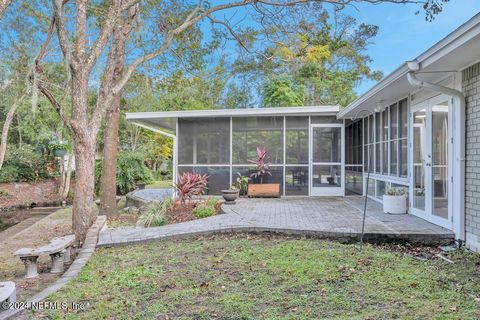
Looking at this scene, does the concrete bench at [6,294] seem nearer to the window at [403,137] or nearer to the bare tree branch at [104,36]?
the bare tree branch at [104,36]

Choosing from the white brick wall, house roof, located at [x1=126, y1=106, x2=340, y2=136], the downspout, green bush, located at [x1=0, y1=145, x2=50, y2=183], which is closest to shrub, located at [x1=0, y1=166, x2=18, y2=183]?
green bush, located at [x1=0, y1=145, x2=50, y2=183]

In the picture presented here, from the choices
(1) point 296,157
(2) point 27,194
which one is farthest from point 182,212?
(2) point 27,194

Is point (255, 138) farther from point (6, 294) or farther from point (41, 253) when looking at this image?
point (6, 294)

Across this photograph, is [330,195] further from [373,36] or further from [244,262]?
[373,36]

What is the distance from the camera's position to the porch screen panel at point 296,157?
10.8 metres

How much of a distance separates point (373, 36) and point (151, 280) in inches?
834

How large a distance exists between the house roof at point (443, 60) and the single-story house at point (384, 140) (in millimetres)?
14

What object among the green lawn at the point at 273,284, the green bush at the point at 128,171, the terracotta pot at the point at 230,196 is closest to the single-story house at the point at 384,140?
the green lawn at the point at 273,284

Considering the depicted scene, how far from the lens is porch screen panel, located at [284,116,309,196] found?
35.4 feet

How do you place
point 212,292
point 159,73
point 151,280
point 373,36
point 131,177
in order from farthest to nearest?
point 373,36
point 131,177
point 159,73
point 151,280
point 212,292

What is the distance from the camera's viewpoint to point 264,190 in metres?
10.6

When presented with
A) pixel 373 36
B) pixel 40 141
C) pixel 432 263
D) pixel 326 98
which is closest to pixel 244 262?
pixel 432 263

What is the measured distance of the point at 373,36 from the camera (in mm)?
21219

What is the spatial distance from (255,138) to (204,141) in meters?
1.53
